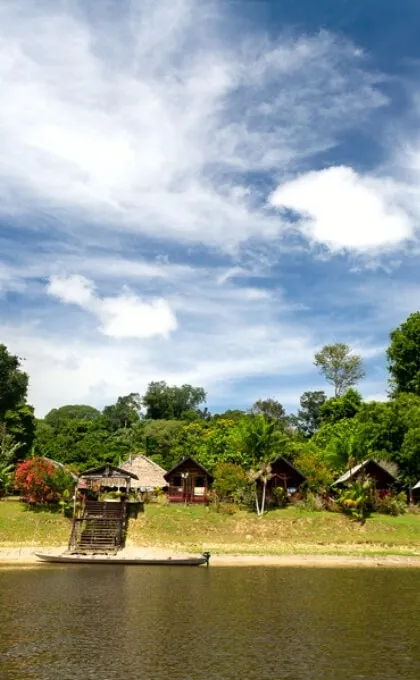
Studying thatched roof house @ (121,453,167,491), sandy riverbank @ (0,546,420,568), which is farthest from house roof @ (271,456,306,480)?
sandy riverbank @ (0,546,420,568)

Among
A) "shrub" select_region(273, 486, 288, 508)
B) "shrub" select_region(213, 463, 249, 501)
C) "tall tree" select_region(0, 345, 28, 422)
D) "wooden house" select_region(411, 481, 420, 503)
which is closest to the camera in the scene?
"shrub" select_region(273, 486, 288, 508)

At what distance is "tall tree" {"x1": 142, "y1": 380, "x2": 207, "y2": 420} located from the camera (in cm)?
11419

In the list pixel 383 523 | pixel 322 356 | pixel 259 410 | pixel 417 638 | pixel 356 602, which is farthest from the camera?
pixel 259 410

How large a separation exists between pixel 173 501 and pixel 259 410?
55.7 m

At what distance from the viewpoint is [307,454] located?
2163 inches

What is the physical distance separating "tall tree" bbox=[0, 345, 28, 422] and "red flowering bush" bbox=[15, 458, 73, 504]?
2296 cm

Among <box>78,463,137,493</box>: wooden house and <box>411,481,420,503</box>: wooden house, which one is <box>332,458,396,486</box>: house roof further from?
<box>78,463,137,493</box>: wooden house

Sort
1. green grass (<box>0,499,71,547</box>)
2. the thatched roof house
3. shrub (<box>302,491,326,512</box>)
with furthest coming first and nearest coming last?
1. the thatched roof house
2. shrub (<box>302,491,326,512</box>)
3. green grass (<box>0,499,71,547</box>)

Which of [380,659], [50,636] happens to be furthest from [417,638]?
[50,636]

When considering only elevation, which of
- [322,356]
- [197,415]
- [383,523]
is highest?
[322,356]

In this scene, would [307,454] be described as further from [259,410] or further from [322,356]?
[259,410]

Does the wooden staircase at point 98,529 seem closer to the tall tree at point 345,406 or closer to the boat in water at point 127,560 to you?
the boat in water at point 127,560

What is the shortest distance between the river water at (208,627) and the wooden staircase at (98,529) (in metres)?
6.29

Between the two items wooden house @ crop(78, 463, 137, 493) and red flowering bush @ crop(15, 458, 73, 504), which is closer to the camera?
red flowering bush @ crop(15, 458, 73, 504)
